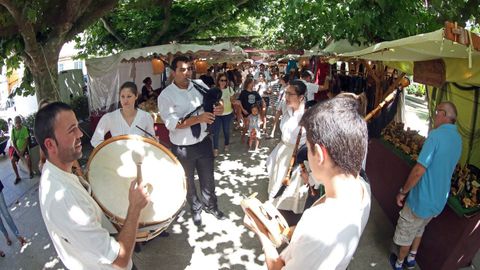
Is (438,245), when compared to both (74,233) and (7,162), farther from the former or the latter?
(7,162)

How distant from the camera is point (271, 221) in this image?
1664 mm

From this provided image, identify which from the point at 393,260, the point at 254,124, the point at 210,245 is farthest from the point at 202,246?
the point at 254,124

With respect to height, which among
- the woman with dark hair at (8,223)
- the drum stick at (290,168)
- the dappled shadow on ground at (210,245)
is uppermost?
the drum stick at (290,168)

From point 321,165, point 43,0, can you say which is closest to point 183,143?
point 321,165

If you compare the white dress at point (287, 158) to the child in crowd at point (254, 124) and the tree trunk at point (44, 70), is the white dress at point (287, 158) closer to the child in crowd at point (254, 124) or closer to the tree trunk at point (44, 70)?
the child in crowd at point (254, 124)

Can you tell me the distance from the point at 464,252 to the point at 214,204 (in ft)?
9.98

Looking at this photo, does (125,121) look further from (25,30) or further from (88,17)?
(88,17)

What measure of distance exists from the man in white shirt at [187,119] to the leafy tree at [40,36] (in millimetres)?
3337

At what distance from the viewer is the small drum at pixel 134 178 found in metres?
2.29

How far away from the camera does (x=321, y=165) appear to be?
1.39m

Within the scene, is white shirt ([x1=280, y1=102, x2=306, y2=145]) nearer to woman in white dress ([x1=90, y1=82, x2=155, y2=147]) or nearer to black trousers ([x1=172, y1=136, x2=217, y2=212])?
black trousers ([x1=172, y1=136, x2=217, y2=212])

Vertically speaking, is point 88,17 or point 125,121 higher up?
point 88,17

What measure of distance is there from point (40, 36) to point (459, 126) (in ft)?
24.4

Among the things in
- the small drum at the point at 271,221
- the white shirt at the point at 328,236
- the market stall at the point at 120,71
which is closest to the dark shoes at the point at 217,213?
the small drum at the point at 271,221
